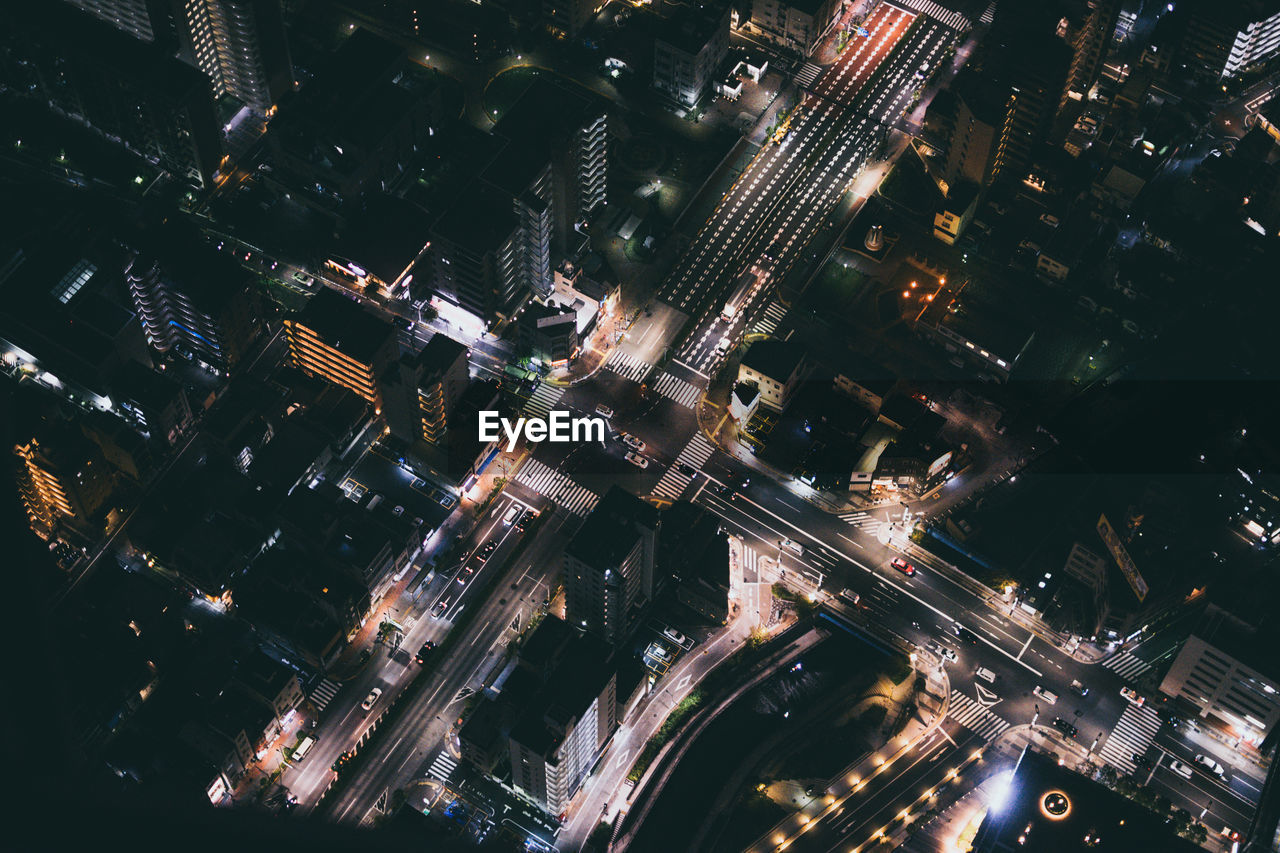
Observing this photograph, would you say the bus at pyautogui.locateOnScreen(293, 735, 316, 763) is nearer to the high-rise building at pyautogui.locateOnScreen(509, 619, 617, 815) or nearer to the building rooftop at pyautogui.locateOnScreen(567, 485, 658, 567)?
the high-rise building at pyautogui.locateOnScreen(509, 619, 617, 815)

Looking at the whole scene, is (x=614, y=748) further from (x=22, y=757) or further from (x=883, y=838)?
(x=22, y=757)

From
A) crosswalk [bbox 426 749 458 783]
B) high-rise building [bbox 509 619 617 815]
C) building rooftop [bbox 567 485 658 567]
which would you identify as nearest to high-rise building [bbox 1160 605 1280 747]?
building rooftop [bbox 567 485 658 567]

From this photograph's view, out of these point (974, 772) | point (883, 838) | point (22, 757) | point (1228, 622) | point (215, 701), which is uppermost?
point (1228, 622)

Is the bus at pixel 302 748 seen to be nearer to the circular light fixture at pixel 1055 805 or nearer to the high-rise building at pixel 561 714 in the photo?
the high-rise building at pixel 561 714

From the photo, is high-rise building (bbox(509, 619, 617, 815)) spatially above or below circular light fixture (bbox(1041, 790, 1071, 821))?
below

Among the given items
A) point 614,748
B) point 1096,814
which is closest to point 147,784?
point 614,748

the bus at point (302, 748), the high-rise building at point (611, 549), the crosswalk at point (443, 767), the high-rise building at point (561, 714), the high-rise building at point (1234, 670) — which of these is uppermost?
the high-rise building at point (1234, 670)

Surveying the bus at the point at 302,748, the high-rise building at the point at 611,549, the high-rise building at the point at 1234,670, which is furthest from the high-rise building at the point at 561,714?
the high-rise building at the point at 1234,670

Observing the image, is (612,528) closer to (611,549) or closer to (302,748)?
(611,549)
